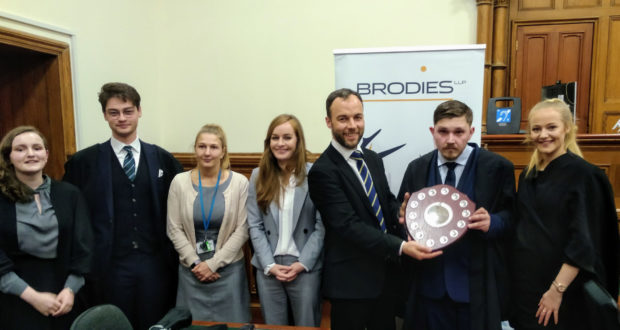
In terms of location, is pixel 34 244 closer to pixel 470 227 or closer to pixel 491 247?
pixel 470 227

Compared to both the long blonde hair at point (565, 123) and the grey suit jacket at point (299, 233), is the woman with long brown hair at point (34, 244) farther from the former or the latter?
the long blonde hair at point (565, 123)

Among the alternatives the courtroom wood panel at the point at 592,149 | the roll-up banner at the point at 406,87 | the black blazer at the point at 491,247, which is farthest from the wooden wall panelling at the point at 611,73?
the black blazer at the point at 491,247

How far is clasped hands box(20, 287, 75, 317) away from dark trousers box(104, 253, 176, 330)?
0.26m

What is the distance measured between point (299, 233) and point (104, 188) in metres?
1.02

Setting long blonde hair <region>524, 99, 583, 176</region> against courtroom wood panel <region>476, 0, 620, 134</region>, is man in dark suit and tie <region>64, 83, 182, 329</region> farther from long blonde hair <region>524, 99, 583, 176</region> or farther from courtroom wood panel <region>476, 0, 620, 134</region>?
courtroom wood panel <region>476, 0, 620, 134</region>

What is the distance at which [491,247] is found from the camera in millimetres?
1592

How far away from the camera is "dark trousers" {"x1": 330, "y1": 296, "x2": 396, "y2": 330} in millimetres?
1722

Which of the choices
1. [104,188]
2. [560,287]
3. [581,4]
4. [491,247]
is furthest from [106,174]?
[581,4]

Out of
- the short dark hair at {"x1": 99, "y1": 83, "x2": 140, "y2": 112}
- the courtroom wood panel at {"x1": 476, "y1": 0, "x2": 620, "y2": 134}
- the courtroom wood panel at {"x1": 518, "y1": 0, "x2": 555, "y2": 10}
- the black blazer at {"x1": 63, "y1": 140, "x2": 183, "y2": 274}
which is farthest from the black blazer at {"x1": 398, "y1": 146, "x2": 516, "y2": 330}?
the courtroom wood panel at {"x1": 518, "y1": 0, "x2": 555, "y2": 10}

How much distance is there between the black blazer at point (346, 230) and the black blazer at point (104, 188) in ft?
3.09

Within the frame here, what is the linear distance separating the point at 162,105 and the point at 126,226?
263 centimetres

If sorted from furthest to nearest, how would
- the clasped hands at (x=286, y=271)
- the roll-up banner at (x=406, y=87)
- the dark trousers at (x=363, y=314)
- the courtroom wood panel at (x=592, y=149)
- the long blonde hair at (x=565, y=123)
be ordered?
1. the courtroom wood panel at (x=592, y=149)
2. the roll-up banner at (x=406, y=87)
3. the clasped hands at (x=286, y=271)
4. the dark trousers at (x=363, y=314)
5. the long blonde hair at (x=565, y=123)

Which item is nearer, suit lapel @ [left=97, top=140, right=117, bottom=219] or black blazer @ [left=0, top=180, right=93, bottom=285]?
black blazer @ [left=0, top=180, right=93, bottom=285]

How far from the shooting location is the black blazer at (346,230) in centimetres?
165
